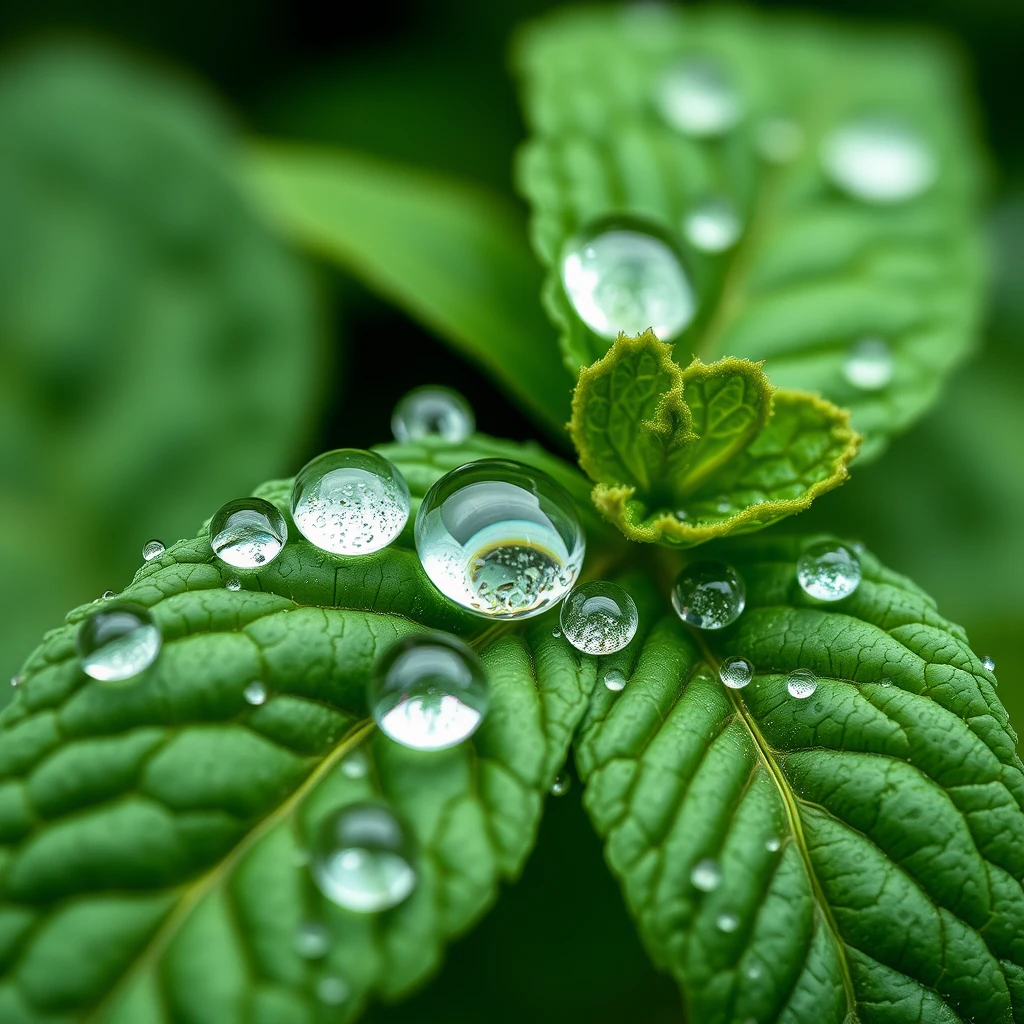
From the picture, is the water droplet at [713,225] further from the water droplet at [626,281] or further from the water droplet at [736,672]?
the water droplet at [736,672]

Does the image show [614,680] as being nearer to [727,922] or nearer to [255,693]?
[727,922]

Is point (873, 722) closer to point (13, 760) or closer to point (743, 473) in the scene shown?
point (743, 473)

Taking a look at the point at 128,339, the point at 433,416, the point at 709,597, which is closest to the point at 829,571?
the point at 709,597

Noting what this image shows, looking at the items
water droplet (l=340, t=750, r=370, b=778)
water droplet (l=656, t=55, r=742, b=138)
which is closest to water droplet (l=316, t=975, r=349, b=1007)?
water droplet (l=340, t=750, r=370, b=778)

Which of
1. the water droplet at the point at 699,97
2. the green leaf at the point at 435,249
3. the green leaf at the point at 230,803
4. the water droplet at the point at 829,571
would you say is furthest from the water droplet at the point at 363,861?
the water droplet at the point at 699,97

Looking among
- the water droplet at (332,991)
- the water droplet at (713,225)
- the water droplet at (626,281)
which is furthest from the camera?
the water droplet at (713,225)
